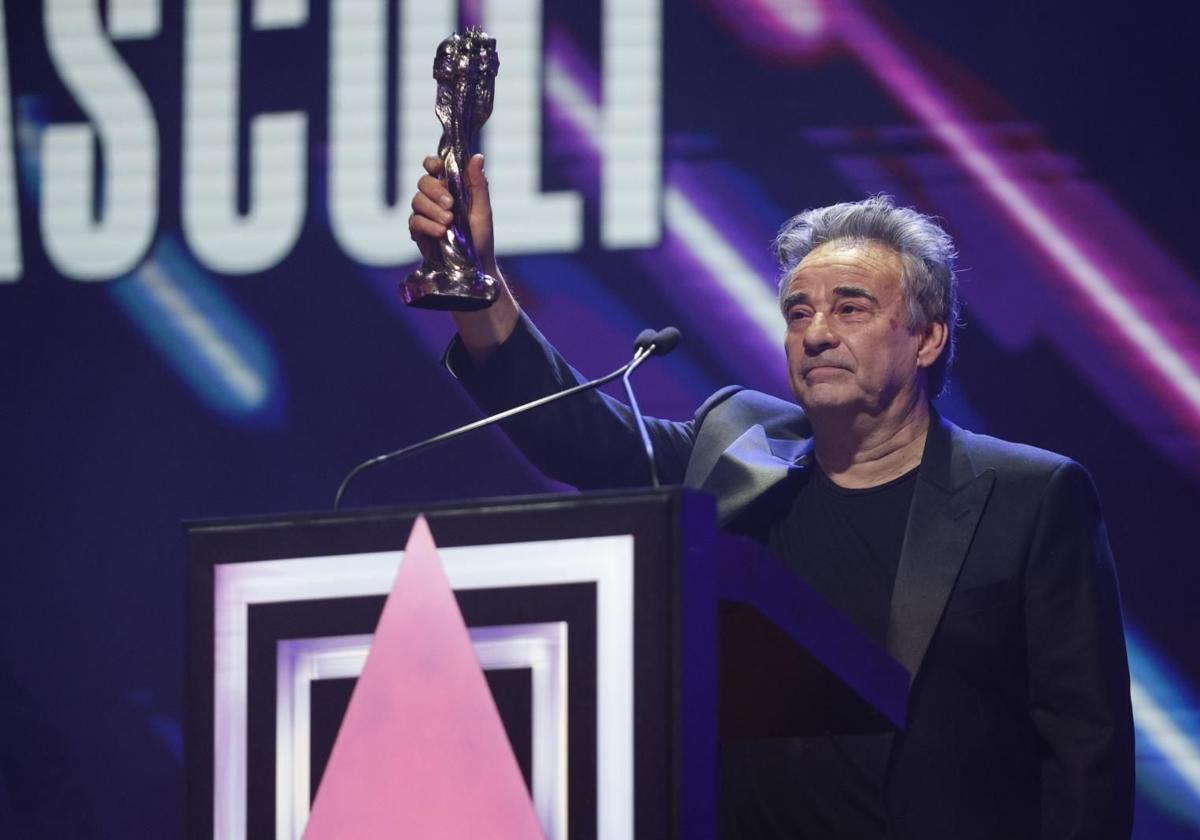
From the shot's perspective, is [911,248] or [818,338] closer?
[818,338]

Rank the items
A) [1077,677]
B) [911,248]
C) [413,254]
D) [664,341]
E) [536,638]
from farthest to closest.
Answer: [413,254] < [911,248] < [1077,677] < [664,341] < [536,638]

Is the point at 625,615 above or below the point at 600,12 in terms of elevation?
below

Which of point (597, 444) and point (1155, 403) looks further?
point (1155, 403)

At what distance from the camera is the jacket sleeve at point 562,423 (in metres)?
2.17

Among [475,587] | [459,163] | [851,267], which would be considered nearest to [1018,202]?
[851,267]

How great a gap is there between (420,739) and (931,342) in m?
1.34

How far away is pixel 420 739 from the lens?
130cm

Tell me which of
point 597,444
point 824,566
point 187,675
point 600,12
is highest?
point 600,12

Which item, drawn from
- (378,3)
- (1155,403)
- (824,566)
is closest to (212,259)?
(378,3)

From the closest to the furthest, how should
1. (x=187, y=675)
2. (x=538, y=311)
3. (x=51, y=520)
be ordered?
(x=187, y=675)
(x=538, y=311)
(x=51, y=520)

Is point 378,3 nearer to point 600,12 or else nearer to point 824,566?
point 600,12

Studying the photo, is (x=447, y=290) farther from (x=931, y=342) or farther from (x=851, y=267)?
(x=931, y=342)

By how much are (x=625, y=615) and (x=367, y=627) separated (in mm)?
227

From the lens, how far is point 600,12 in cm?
296
